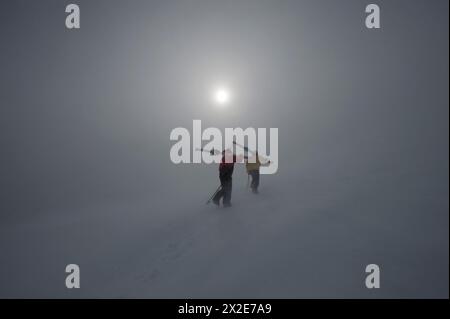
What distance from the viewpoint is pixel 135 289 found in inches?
271

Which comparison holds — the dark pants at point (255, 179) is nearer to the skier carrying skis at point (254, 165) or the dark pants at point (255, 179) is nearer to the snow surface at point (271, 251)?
the skier carrying skis at point (254, 165)

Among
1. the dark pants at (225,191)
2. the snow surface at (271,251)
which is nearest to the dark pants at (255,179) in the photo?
the snow surface at (271,251)

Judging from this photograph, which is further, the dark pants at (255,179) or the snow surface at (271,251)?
the dark pants at (255,179)

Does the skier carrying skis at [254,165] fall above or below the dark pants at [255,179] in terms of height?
above

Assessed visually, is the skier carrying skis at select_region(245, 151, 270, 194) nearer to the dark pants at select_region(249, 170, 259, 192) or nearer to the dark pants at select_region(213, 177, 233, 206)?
the dark pants at select_region(249, 170, 259, 192)

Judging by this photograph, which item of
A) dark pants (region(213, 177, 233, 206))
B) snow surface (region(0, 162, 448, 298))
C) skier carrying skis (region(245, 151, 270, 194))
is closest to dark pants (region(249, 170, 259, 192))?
skier carrying skis (region(245, 151, 270, 194))

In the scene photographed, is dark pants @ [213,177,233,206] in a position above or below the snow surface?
above

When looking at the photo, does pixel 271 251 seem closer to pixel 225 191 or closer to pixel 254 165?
pixel 225 191

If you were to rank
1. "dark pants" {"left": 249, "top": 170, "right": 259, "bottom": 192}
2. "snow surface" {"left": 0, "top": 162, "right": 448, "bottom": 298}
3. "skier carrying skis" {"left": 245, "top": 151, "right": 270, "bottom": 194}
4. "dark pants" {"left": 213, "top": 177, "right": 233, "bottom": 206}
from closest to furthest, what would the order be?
"snow surface" {"left": 0, "top": 162, "right": 448, "bottom": 298}
"dark pants" {"left": 213, "top": 177, "right": 233, "bottom": 206}
"skier carrying skis" {"left": 245, "top": 151, "right": 270, "bottom": 194}
"dark pants" {"left": 249, "top": 170, "right": 259, "bottom": 192}

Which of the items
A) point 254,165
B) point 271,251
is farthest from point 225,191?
point 271,251

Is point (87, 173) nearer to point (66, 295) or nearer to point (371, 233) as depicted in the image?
point (66, 295)

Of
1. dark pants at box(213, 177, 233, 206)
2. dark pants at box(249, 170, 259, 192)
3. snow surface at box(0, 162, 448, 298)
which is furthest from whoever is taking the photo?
dark pants at box(249, 170, 259, 192)

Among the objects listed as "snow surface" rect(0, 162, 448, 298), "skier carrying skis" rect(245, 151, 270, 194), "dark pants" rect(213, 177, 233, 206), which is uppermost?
"skier carrying skis" rect(245, 151, 270, 194)

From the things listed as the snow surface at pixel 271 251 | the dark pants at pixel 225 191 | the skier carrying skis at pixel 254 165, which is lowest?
the snow surface at pixel 271 251
